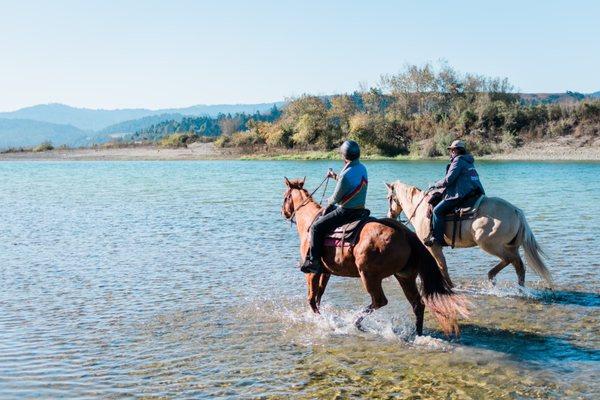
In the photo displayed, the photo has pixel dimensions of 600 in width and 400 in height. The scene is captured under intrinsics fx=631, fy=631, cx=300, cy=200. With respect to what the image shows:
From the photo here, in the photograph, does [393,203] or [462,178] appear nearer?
[462,178]

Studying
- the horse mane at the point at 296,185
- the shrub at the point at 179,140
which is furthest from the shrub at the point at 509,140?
the horse mane at the point at 296,185

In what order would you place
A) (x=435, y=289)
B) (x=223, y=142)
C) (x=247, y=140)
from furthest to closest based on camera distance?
(x=223, y=142), (x=247, y=140), (x=435, y=289)

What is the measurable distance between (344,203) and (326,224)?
41 centimetres

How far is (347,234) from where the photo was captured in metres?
8.83

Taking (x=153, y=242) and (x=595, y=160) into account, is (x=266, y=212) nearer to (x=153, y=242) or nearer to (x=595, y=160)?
(x=153, y=242)

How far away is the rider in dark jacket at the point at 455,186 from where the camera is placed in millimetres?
11164

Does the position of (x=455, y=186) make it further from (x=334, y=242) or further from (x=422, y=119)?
(x=422, y=119)

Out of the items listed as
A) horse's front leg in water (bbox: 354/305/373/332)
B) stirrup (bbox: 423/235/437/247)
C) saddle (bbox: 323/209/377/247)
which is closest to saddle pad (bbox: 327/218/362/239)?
saddle (bbox: 323/209/377/247)

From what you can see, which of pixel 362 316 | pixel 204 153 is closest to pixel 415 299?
pixel 362 316

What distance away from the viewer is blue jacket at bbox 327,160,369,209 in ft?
29.1

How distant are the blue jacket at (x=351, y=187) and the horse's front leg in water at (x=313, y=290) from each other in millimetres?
1292

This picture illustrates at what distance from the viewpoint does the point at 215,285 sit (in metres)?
12.1

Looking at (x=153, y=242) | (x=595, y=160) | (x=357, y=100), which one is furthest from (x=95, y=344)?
(x=357, y=100)

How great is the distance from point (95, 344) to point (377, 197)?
65.9 feet
